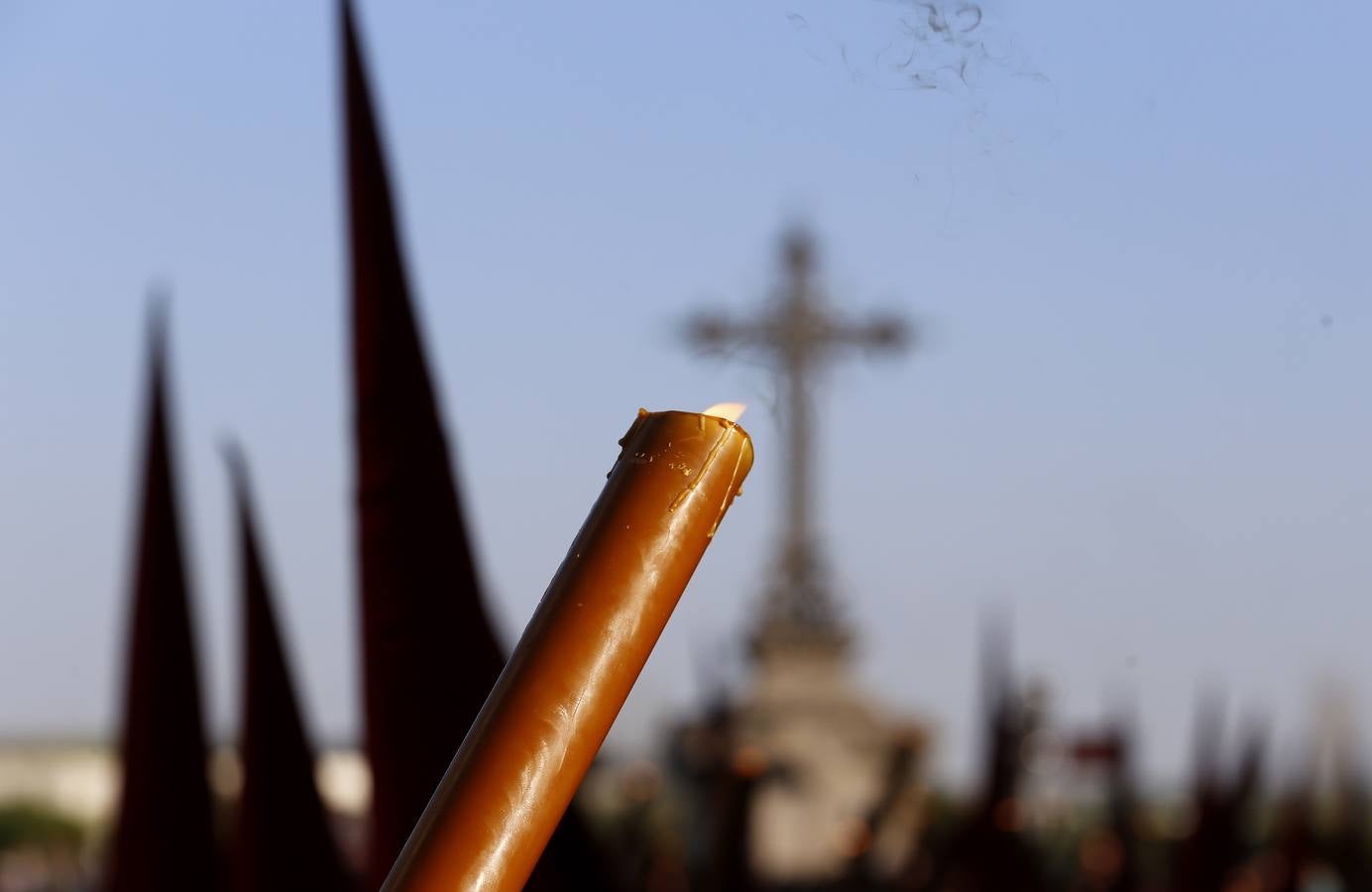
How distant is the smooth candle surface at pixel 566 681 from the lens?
2.32 feet

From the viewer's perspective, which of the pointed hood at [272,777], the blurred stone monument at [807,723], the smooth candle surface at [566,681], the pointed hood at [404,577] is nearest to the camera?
the smooth candle surface at [566,681]

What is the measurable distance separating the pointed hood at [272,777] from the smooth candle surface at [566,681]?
4049 millimetres

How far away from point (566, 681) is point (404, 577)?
9.11 feet

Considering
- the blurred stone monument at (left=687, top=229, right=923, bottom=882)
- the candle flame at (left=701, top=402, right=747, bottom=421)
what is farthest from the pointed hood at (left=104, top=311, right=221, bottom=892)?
the blurred stone monument at (left=687, top=229, right=923, bottom=882)

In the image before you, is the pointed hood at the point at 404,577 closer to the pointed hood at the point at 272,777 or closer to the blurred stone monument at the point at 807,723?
the pointed hood at the point at 272,777

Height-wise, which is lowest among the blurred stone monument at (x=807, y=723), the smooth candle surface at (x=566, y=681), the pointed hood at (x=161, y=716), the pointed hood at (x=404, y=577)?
the blurred stone monument at (x=807, y=723)

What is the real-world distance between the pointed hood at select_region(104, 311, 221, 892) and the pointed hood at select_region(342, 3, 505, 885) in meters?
1.74

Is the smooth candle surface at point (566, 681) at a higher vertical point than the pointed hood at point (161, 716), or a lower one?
higher

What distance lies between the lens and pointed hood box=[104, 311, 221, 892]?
4969 millimetres

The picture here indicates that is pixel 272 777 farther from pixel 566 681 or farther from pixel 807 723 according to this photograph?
pixel 807 723

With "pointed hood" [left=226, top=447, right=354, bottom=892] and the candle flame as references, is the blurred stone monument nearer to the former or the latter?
"pointed hood" [left=226, top=447, right=354, bottom=892]

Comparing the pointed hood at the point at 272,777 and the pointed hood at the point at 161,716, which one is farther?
the pointed hood at the point at 161,716

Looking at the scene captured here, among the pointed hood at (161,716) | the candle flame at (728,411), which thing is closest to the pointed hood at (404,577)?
the pointed hood at (161,716)

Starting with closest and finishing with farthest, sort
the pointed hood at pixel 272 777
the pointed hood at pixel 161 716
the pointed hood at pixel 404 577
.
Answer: the pointed hood at pixel 404 577, the pointed hood at pixel 272 777, the pointed hood at pixel 161 716
